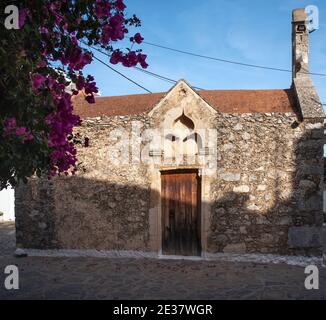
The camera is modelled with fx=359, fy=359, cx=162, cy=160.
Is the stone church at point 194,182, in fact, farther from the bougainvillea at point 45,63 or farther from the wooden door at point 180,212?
the bougainvillea at point 45,63

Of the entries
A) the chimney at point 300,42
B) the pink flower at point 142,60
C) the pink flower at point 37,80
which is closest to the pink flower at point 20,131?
the pink flower at point 37,80

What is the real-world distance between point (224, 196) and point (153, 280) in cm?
258

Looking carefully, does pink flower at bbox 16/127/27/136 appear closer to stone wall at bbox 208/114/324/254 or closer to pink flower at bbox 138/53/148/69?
pink flower at bbox 138/53/148/69

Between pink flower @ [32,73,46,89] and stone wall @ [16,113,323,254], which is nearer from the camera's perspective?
pink flower @ [32,73,46,89]

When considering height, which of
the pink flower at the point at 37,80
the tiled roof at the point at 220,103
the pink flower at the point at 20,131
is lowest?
the pink flower at the point at 20,131

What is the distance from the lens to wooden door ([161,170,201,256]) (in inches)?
336

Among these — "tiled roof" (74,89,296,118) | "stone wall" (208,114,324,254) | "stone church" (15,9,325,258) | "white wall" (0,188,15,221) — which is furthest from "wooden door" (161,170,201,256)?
"white wall" (0,188,15,221)

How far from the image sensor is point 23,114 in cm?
303

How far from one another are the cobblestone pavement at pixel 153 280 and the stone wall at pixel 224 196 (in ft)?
1.81

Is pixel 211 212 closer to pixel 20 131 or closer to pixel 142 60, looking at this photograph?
pixel 142 60

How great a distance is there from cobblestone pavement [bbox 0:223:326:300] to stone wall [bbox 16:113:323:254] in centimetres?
55

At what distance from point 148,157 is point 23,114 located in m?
5.59

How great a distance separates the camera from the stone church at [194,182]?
7855 millimetres
